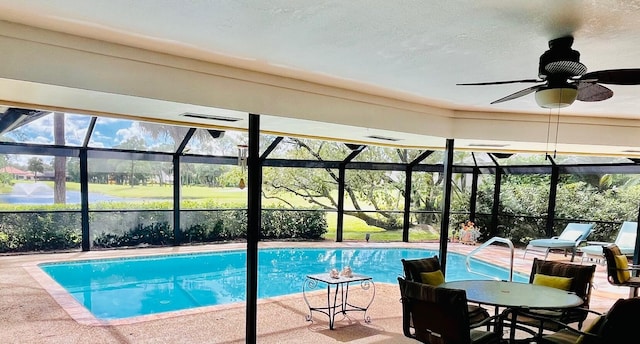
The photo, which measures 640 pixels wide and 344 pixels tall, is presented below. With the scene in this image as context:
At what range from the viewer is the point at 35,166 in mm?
→ 8734

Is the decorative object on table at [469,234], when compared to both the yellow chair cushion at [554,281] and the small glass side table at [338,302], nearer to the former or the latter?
the small glass side table at [338,302]

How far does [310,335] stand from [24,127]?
764cm

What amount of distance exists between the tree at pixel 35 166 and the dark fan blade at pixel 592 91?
1009cm

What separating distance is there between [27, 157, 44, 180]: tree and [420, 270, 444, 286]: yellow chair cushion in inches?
344

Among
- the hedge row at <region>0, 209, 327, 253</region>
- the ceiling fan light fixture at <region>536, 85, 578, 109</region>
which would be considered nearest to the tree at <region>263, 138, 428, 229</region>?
the hedge row at <region>0, 209, 327, 253</region>

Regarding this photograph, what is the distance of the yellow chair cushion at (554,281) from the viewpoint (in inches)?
162

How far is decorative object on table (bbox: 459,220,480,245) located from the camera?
11.5m

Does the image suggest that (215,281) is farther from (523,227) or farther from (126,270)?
(523,227)

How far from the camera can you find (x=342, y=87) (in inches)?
181

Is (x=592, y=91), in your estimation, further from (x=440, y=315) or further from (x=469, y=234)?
(x=469, y=234)

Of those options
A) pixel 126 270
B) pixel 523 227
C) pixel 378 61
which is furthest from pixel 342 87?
pixel 523 227

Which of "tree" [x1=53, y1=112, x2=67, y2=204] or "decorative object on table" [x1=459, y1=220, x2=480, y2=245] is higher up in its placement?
"tree" [x1=53, y1=112, x2=67, y2=204]

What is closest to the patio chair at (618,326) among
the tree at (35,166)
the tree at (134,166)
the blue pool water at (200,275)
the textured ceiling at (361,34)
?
the textured ceiling at (361,34)

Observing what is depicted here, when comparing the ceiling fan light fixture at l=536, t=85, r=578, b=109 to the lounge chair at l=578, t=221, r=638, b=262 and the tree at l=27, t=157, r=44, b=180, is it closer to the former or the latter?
A: the lounge chair at l=578, t=221, r=638, b=262
